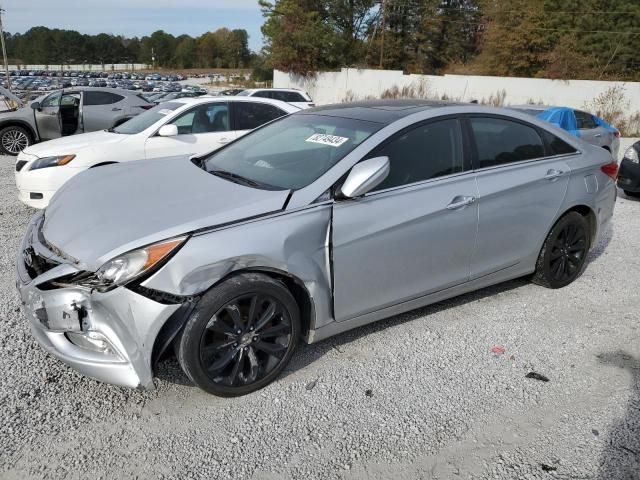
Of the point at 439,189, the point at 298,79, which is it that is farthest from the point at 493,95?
the point at 439,189

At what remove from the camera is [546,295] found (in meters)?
4.63

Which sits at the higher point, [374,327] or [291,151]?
[291,151]

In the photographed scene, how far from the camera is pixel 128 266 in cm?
266

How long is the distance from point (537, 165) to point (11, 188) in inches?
308

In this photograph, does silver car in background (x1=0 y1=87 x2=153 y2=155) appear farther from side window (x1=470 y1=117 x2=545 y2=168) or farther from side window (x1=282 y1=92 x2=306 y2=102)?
side window (x1=470 y1=117 x2=545 y2=168)

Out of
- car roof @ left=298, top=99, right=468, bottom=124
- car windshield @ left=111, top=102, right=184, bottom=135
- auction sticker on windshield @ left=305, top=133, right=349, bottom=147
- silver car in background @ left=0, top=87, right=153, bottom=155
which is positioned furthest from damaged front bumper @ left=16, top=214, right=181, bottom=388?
silver car in background @ left=0, top=87, right=153, bottom=155

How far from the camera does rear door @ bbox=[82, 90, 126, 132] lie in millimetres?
11359

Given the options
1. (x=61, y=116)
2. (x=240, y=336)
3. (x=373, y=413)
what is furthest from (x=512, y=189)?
(x=61, y=116)

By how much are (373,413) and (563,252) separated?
8.55ft

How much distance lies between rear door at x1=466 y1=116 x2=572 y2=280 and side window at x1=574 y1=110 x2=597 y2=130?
289 inches

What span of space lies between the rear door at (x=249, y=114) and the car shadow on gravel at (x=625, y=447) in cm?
581

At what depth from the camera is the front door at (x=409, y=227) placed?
323 centimetres

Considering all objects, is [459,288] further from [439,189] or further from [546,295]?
[546,295]

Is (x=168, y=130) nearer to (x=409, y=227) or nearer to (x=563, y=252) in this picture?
(x=409, y=227)
